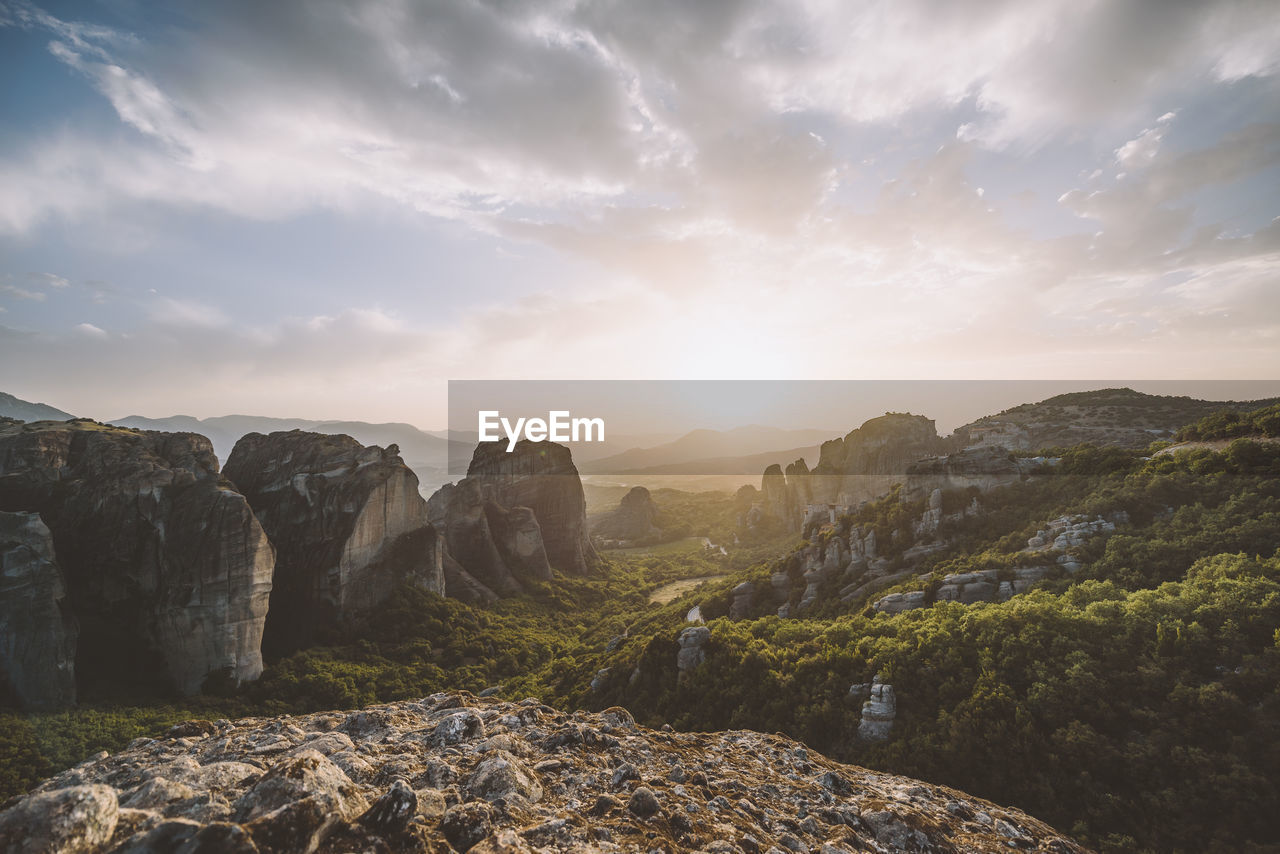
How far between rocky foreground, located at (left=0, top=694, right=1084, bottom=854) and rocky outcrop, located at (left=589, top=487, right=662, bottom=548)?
340 ft

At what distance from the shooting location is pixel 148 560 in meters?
32.7

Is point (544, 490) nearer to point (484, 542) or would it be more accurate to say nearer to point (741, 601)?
point (484, 542)

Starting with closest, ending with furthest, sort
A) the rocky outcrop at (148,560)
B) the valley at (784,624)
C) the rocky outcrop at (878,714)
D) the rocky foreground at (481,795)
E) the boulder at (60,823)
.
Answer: the boulder at (60,823), the rocky foreground at (481,795), the valley at (784,624), the rocky outcrop at (878,714), the rocky outcrop at (148,560)

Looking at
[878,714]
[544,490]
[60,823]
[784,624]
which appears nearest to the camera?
[60,823]

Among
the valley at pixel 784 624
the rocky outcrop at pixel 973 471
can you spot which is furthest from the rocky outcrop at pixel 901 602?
the rocky outcrop at pixel 973 471

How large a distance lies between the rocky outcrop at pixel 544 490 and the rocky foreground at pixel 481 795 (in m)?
66.0

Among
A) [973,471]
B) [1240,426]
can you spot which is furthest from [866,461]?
[1240,426]

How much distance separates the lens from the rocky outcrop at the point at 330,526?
141 feet

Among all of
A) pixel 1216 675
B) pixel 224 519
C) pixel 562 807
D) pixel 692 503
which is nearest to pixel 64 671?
pixel 224 519

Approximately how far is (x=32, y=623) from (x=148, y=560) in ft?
21.1

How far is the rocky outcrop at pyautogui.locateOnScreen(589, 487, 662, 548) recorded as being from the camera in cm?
11700

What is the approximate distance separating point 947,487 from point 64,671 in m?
60.8

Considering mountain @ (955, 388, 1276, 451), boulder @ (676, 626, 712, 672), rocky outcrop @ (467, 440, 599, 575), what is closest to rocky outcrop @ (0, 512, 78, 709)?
boulder @ (676, 626, 712, 672)

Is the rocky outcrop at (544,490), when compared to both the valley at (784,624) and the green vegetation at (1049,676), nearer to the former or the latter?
the valley at (784,624)
